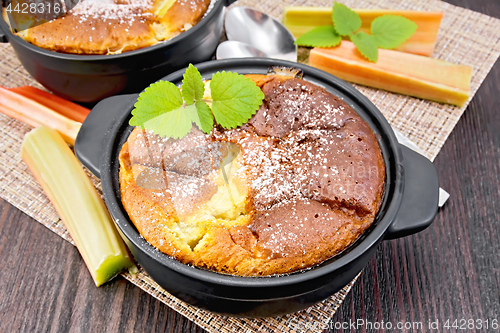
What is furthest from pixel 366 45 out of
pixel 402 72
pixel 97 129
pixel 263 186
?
pixel 97 129

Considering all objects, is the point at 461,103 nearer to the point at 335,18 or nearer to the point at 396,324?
the point at 335,18

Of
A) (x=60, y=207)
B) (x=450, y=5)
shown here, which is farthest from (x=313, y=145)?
(x=450, y=5)

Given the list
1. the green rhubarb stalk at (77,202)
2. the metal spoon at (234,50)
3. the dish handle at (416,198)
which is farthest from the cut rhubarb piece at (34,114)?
the dish handle at (416,198)

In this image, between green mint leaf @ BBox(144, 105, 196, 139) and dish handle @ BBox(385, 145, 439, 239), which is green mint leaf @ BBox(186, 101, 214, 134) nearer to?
green mint leaf @ BBox(144, 105, 196, 139)

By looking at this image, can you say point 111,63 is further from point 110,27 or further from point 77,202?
point 77,202

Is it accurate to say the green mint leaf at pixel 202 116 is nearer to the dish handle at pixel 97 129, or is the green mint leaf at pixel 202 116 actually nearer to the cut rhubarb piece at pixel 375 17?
the dish handle at pixel 97 129

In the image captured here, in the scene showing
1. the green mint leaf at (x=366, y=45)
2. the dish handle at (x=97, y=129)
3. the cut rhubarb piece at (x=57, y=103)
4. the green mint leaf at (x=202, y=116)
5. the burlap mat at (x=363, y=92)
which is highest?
the green mint leaf at (x=202, y=116)

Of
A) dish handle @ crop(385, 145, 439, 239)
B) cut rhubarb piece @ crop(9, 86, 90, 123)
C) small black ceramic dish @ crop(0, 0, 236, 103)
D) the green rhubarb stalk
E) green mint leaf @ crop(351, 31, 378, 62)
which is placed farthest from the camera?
green mint leaf @ crop(351, 31, 378, 62)

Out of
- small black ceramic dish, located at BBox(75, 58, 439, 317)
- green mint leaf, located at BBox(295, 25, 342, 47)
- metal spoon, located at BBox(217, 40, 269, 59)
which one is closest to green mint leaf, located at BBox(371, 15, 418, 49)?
green mint leaf, located at BBox(295, 25, 342, 47)
